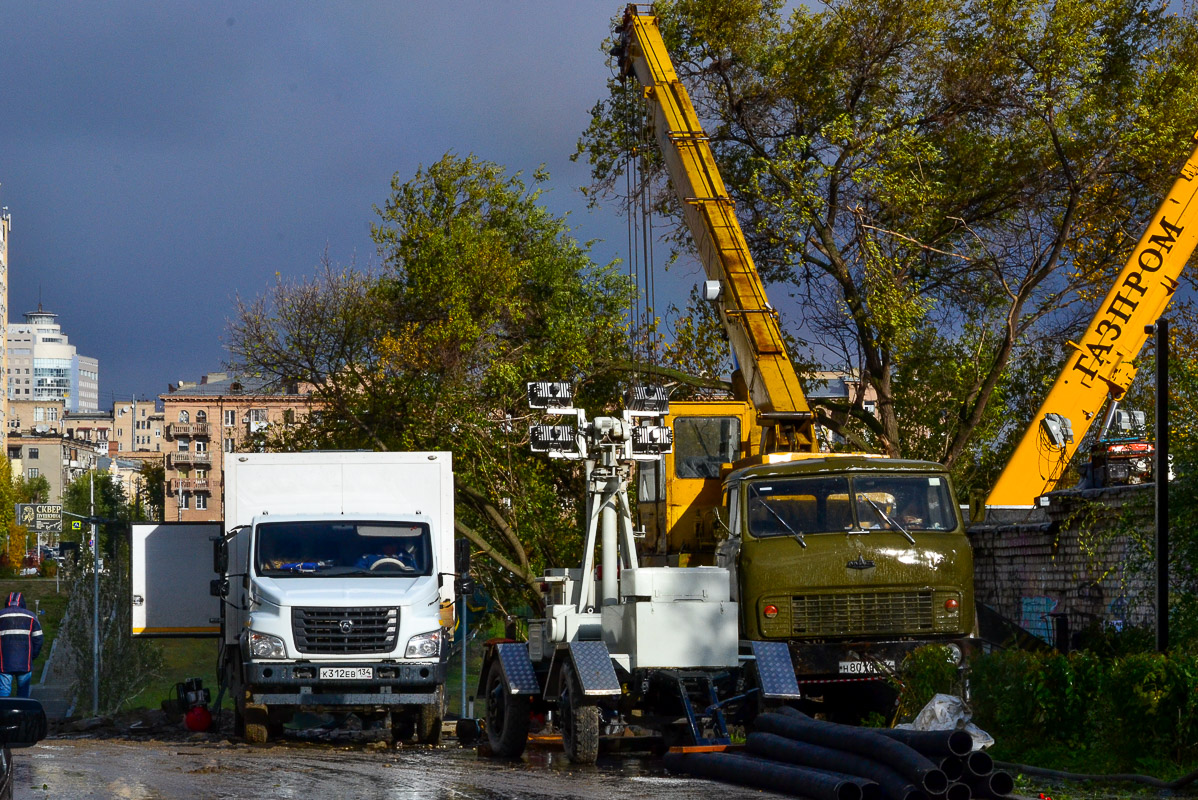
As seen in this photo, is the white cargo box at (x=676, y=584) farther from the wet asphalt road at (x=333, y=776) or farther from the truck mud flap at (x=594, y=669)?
the wet asphalt road at (x=333, y=776)

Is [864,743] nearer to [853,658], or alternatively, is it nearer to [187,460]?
[853,658]

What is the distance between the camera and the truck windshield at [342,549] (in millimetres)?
17156

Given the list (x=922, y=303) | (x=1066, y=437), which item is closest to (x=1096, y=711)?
(x=1066, y=437)

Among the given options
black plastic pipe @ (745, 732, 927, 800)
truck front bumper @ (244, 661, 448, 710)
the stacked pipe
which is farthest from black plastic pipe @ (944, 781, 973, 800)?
truck front bumper @ (244, 661, 448, 710)

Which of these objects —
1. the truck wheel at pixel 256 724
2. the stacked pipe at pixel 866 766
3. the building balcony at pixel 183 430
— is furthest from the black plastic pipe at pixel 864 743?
the building balcony at pixel 183 430

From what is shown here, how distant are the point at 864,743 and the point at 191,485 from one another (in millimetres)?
127123

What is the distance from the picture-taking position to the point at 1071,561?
19.3 m

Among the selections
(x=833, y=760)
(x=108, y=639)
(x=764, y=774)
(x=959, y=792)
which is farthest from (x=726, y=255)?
(x=108, y=639)

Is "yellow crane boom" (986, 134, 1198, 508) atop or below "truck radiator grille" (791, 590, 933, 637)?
atop

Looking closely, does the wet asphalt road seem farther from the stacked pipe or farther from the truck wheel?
the truck wheel

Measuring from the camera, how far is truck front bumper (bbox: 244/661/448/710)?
53.8 feet

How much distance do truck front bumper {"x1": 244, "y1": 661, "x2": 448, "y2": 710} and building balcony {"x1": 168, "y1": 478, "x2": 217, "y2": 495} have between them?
111 metres

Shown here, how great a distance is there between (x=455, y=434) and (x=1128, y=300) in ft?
44.7

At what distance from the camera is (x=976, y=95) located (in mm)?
27359
